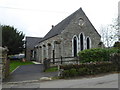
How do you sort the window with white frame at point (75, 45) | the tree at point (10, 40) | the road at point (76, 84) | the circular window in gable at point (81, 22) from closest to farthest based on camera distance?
the road at point (76, 84) → the window with white frame at point (75, 45) → the circular window in gable at point (81, 22) → the tree at point (10, 40)

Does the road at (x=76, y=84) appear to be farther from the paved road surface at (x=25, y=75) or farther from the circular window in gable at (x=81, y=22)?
the circular window in gable at (x=81, y=22)

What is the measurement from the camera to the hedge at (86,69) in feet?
34.2

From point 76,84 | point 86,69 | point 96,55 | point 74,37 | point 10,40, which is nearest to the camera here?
point 76,84

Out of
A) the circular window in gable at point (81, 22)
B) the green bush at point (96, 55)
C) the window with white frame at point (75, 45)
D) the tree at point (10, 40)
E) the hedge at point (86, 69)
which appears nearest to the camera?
the hedge at point (86, 69)

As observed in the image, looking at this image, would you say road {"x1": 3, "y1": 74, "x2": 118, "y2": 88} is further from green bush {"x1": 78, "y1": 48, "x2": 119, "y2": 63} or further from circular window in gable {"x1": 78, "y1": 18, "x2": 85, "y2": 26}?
circular window in gable {"x1": 78, "y1": 18, "x2": 85, "y2": 26}

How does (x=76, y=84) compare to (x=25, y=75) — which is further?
(x=25, y=75)

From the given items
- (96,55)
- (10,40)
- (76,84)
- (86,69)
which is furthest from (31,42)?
(76,84)

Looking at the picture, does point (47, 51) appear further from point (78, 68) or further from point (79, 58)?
point (78, 68)

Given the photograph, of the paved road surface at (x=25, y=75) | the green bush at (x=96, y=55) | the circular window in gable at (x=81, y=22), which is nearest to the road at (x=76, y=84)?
the paved road surface at (x=25, y=75)

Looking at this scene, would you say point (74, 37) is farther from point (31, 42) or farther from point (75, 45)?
point (31, 42)

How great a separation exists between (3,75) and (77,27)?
47.2ft

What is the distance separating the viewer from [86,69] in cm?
1102

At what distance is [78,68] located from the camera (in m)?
10.9

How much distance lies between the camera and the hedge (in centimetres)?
1042
